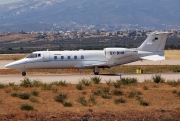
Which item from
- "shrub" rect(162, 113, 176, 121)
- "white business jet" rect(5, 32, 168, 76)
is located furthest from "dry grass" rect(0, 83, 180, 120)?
"white business jet" rect(5, 32, 168, 76)

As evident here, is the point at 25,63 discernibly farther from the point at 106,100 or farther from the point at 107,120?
the point at 107,120

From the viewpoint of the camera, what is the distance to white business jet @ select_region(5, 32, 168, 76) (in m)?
48.4

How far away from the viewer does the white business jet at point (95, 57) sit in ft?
A: 159

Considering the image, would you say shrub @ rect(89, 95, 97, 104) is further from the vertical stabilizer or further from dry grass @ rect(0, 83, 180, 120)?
the vertical stabilizer

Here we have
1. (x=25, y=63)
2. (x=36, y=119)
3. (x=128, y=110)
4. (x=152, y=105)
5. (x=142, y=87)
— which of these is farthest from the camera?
(x=25, y=63)

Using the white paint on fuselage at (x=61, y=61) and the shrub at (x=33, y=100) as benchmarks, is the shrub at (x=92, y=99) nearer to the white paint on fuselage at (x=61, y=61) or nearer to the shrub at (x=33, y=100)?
the shrub at (x=33, y=100)

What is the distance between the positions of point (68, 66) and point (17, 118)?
2632 cm

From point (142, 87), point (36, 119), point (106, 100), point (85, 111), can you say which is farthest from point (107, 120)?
point (142, 87)

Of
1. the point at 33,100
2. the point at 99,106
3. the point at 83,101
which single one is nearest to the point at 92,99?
the point at 83,101

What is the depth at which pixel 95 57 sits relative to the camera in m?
49.0

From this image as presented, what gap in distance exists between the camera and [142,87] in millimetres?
32812

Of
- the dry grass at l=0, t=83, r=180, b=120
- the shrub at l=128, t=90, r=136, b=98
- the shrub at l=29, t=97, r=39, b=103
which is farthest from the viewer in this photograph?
the shrub at l=128, t=90, r=136, b=98

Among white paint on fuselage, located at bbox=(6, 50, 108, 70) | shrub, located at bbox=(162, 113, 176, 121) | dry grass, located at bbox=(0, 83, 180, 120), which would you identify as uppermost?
white paint on fuselage, located at bbox=(6, 50, 108, 70)

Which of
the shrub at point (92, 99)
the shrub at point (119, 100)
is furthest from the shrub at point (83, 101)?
the shrub at point (119, 100)
